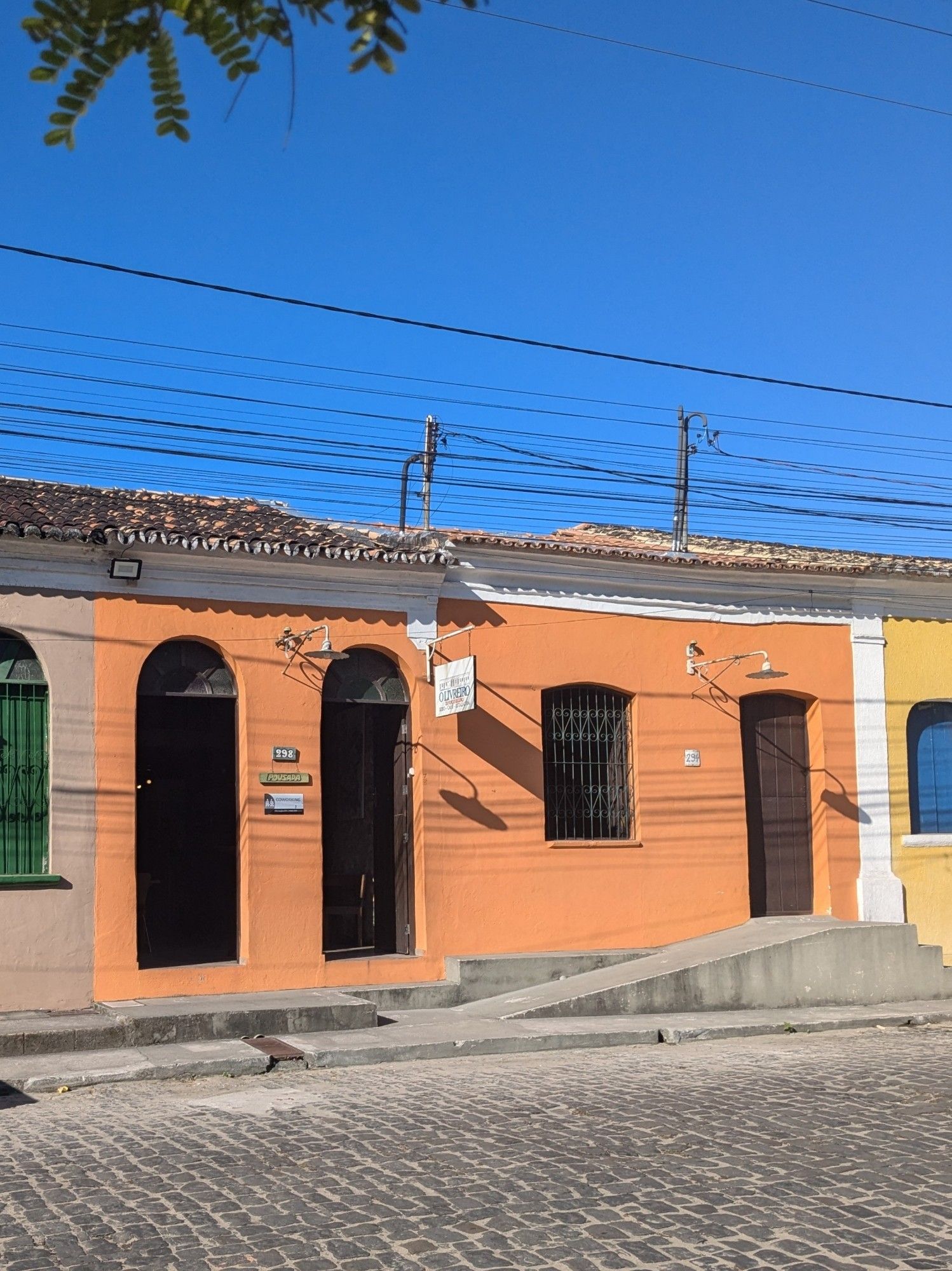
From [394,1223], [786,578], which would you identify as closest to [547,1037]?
[394,1223]

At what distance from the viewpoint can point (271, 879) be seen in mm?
13203

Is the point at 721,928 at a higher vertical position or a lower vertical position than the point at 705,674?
lower

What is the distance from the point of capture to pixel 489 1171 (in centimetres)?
687

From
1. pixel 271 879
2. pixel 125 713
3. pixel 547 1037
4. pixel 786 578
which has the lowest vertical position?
pixel 547 1037

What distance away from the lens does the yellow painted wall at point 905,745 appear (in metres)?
16.4

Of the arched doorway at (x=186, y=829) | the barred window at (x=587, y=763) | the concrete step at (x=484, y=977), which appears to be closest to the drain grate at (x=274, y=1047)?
the concrete step at (x=484, y=977)

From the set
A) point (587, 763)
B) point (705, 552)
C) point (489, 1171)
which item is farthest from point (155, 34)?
point (705, 552)

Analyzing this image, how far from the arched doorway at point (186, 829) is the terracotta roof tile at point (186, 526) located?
1.77m

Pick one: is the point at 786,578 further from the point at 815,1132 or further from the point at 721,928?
the point at 815,1132

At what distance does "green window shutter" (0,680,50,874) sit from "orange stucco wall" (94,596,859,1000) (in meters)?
0.50

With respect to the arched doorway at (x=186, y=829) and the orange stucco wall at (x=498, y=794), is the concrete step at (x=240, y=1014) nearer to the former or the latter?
the orange stucco wall at (x=498, y=794)

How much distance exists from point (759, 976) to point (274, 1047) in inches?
213

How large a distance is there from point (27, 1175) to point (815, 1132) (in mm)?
4332

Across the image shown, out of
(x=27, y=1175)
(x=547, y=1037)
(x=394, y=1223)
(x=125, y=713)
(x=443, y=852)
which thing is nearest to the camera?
(x=394, y=1223)
